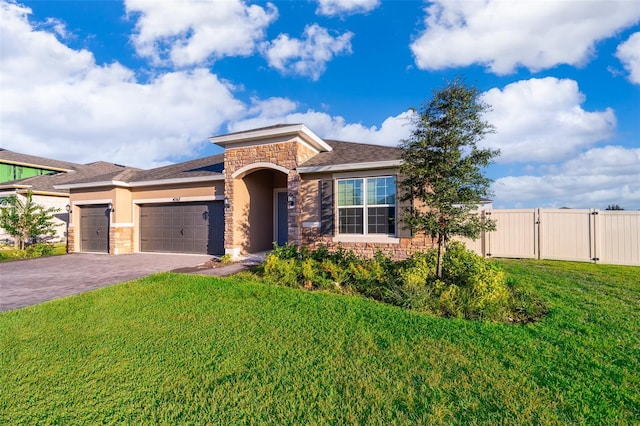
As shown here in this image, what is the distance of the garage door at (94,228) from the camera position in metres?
13.3

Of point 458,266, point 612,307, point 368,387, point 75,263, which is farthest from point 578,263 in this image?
point 75,263

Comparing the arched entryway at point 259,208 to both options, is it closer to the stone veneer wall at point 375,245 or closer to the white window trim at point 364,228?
the white window trim at point 364,228

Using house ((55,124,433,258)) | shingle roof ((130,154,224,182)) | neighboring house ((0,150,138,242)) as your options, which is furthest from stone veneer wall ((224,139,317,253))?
neighboring house ((0,150,138,242))

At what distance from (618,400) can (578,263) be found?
9.29m

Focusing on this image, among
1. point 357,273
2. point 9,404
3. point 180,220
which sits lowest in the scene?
point 9,404

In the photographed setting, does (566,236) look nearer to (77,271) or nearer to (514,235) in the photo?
(514,235)

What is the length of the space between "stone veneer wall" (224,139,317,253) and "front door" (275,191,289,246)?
2.55m

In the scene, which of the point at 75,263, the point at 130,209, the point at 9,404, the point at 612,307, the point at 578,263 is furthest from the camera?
the point at 130,209

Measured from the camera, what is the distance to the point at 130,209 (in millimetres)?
13352

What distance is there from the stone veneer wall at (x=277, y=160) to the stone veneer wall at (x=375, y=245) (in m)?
0.45

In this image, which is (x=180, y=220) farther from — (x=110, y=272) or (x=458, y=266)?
(x=458, y=266)

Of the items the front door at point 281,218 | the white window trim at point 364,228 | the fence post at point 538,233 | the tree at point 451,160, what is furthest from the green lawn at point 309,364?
the front door at point 281,218

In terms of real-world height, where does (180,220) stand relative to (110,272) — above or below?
above

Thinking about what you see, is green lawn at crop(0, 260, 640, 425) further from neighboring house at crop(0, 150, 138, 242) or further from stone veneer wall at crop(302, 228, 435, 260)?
neighboring house at crop(0, 150, 138, 242)
